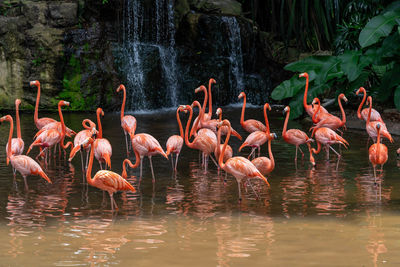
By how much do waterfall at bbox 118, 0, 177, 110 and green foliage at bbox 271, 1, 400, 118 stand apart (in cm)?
713

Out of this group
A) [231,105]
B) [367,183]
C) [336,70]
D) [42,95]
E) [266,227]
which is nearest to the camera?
[266,227]

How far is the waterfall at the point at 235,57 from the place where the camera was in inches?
729

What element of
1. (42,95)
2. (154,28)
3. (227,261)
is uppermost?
(154,28)

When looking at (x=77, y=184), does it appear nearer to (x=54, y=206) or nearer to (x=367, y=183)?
(x=54, y=206)

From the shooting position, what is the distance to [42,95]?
54.8 feet

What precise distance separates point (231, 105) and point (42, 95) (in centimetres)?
531

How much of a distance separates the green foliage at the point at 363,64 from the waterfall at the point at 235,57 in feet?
23.2

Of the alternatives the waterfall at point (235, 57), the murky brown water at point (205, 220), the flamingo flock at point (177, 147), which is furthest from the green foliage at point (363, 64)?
the waterfall at point (235, 57)

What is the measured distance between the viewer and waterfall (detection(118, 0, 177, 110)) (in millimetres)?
17812

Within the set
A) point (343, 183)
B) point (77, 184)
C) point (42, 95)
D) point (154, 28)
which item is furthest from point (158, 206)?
point (154, 28)

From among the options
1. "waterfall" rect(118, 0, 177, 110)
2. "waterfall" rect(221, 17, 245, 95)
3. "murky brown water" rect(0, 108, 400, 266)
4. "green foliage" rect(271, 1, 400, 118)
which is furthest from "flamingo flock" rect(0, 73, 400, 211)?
"waterfall" rect(221, 17, 245, 95)

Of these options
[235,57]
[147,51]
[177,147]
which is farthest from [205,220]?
[235,57]

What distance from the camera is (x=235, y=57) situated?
18875 millimetres

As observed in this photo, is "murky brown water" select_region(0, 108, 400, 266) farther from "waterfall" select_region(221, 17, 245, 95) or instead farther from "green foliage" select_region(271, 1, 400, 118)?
"waterfall" select_region(221, 17, 245, 95)
